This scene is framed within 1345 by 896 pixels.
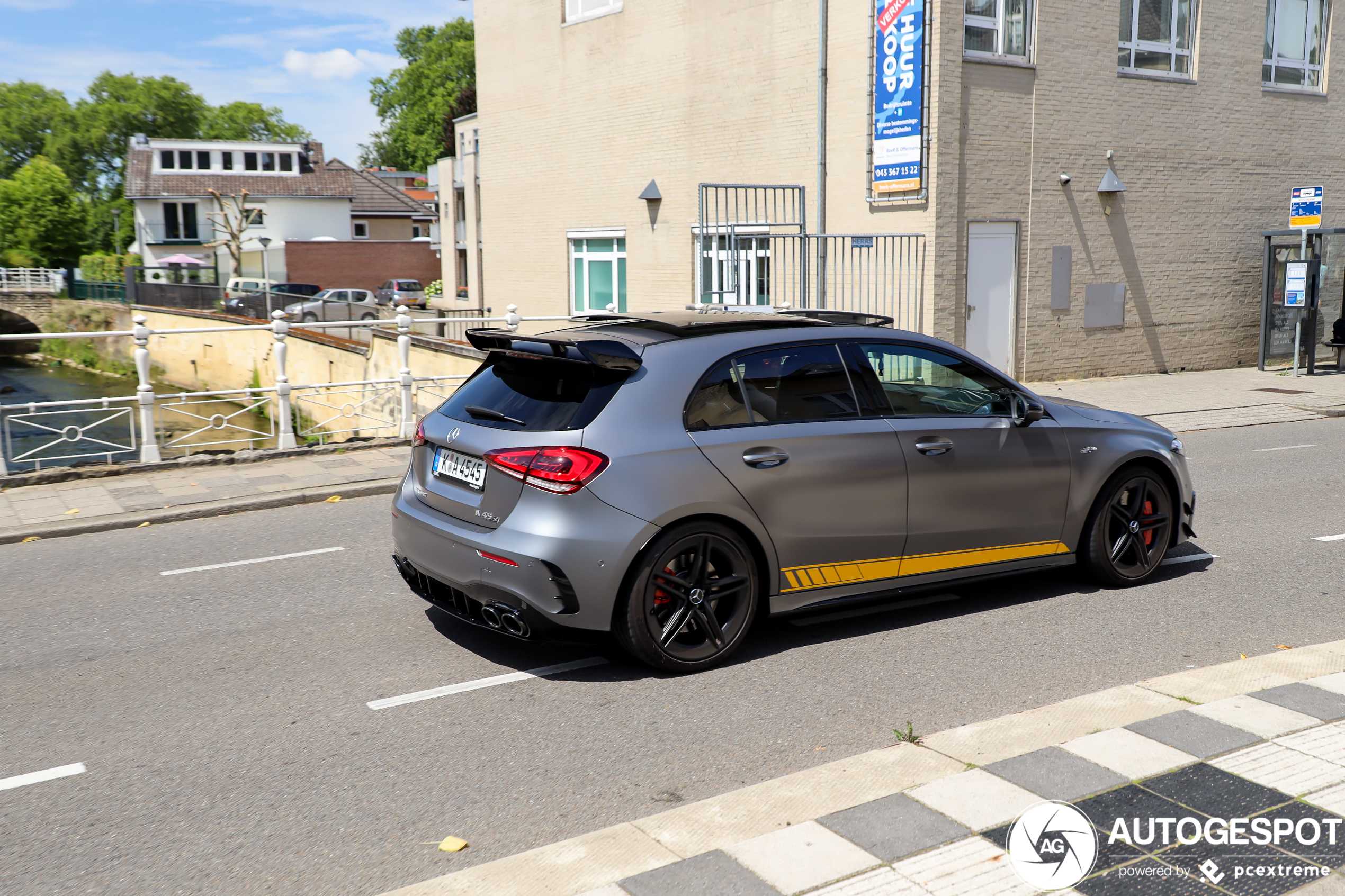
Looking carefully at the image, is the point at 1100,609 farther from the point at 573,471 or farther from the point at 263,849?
the point at 263,849

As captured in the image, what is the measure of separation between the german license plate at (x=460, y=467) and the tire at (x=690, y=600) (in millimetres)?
863

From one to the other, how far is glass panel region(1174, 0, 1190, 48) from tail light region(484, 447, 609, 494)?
19632 millimetres

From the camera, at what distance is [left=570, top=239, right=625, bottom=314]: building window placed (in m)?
25.4

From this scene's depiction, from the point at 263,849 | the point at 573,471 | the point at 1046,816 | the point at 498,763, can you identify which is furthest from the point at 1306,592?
the point at 263,849

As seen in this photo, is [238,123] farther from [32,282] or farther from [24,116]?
[32,282]

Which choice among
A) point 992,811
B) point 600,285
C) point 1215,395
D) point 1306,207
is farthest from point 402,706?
point 600,285

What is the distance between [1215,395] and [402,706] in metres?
16.2

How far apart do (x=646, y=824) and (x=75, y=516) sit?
7.01m

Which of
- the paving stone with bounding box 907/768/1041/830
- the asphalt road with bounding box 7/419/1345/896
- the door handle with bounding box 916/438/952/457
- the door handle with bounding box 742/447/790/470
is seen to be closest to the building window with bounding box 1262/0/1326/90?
the asphalt road with bounding box 7/419/1345/896

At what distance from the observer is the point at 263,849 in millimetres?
3660

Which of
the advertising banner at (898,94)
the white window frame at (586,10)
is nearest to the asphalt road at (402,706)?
the advertising banner at (898,94)

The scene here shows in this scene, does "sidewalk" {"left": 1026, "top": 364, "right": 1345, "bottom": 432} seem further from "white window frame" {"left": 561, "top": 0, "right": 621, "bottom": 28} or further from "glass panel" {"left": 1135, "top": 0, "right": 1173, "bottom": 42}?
"white window frame" {"left": 561, "top": 0, "right": 621, "bottom": 28}

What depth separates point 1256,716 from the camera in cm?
445

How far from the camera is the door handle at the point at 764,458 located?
5.32 metres
